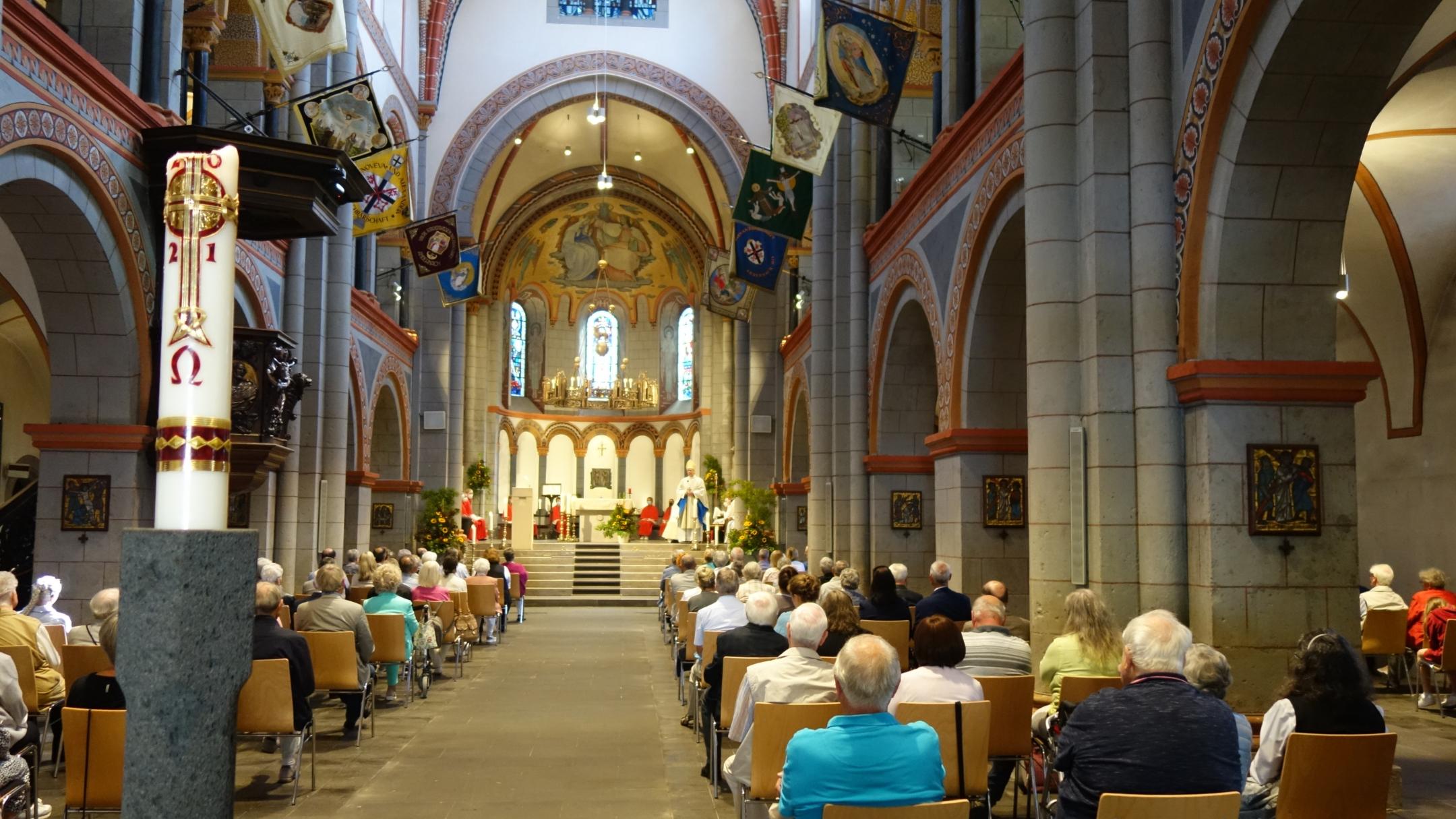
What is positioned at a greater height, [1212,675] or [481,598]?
[1212,675]

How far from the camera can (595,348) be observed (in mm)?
40594

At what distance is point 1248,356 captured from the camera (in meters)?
7.79

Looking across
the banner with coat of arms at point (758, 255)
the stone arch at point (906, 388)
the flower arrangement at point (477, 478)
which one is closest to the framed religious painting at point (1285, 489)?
the stone arch at point (906, 388)

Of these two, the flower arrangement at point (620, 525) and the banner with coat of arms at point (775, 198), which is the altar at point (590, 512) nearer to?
the flower arrangement at point (620, 525)

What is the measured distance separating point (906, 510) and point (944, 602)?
689cm

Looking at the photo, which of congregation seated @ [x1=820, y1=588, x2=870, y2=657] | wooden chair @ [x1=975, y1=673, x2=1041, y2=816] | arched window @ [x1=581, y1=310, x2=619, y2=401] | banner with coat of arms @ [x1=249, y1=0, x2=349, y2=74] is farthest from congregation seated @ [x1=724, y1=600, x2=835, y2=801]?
arched window @ [x1=581, y1=310, x2=619, y2=401]

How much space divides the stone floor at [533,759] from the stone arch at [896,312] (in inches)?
184

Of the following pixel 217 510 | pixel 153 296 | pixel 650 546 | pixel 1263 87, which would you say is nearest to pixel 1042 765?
pixel 1263 87

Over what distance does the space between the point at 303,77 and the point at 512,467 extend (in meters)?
22.9

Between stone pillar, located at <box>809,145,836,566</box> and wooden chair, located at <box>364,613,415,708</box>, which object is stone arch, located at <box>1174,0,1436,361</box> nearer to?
wooden chair, located at <box>364,613,415,708</box>

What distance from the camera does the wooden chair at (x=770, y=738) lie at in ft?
18.2

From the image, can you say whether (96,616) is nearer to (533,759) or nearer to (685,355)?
(533,759)

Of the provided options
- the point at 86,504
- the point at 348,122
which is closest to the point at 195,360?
the point at 86,504

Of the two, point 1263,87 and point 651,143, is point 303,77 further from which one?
point 651,143
